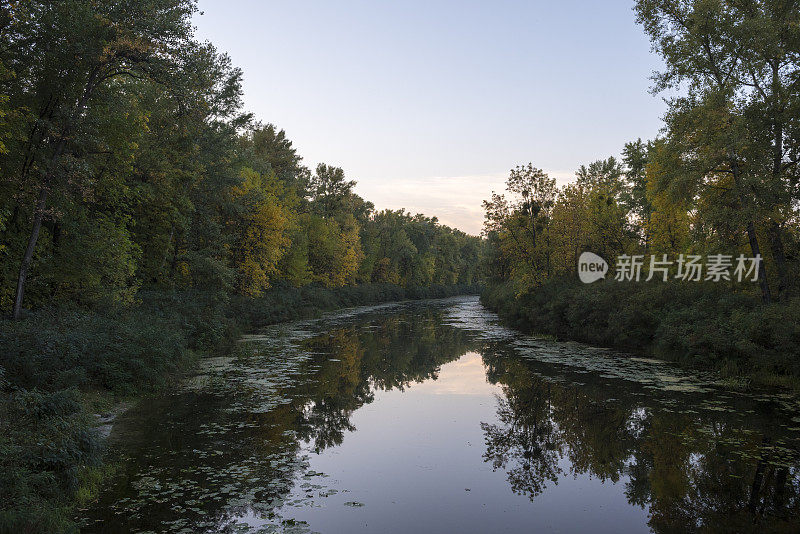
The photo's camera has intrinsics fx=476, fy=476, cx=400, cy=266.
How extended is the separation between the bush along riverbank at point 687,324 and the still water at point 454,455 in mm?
1379

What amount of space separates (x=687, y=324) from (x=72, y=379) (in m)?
20.7

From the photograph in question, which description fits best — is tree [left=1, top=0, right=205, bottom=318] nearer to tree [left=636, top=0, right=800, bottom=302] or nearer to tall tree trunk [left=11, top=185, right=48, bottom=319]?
tall tree trunk [left=11, top=185, right=48, bottom=319]

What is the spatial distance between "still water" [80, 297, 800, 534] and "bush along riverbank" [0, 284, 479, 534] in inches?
28.5

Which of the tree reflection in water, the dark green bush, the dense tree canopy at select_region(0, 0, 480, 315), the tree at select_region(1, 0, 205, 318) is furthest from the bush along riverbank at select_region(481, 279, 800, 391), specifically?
the tree at select_region(1, 0, 205, 318)

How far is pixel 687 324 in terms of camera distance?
1898 cm

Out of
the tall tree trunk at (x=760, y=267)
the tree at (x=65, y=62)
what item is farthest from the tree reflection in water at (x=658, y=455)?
the tree at (x=65, y=62)

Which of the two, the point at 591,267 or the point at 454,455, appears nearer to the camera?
the point at 454,455

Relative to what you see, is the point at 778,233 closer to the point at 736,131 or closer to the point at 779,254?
the point at 779,254

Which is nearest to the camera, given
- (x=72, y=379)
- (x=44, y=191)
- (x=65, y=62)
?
(x=72, y=379)

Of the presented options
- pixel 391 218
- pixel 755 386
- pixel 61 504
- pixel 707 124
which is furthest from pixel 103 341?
pixel 391 218

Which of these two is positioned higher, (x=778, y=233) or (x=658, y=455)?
(x=778, y=233)

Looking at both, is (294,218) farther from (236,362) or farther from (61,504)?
(61,504)

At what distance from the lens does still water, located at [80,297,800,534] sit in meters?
7.29

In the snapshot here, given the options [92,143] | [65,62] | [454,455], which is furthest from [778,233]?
[65,62]
